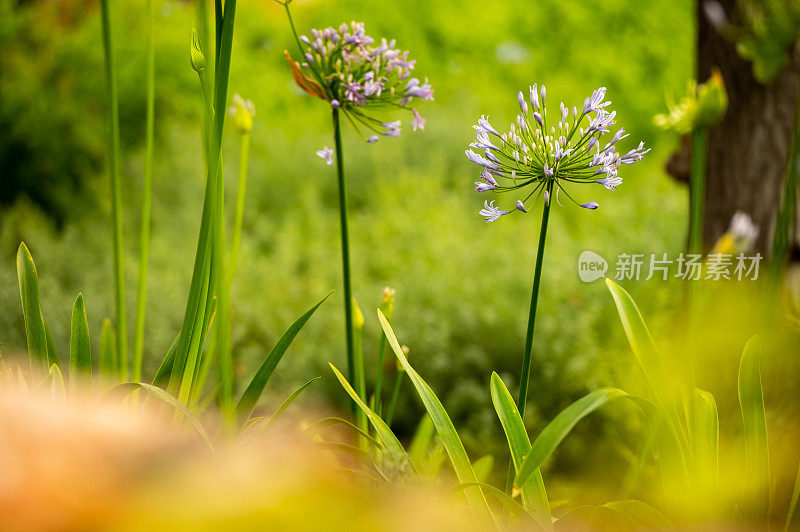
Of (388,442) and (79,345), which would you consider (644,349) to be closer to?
(388,442)

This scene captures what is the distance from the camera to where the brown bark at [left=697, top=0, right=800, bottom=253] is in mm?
1850

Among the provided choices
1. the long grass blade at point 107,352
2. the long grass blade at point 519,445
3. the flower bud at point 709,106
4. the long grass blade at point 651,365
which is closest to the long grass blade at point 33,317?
the long grass blade at point 107,352

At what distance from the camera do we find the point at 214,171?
0.57 metres

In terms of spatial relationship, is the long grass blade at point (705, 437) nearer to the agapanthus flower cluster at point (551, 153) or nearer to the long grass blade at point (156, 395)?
the agapanthus flower cluster at point (551, 153)

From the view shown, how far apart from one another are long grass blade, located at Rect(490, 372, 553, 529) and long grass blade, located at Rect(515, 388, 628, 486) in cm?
8

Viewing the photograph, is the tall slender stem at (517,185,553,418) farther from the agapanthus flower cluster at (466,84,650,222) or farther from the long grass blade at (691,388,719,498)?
the long grass blade at (691,388,719,498)

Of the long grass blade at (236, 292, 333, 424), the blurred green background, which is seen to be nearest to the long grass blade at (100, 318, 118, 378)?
the long grass blade at (236, 292, 333, 424)

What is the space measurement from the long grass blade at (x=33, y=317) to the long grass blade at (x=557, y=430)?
467 mm

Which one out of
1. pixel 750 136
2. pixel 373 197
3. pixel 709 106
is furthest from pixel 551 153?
pixel 373 197

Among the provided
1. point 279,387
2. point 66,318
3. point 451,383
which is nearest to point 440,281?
point 451,383

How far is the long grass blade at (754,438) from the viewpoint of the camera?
62 cm

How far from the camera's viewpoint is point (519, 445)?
0.62 m

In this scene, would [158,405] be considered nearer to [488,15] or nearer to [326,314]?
[326,314]

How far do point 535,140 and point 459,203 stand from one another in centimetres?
244
